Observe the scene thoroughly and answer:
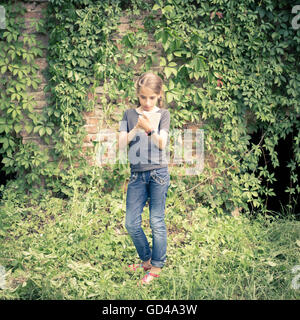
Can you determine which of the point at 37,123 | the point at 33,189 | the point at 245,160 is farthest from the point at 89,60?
the point at 245,160

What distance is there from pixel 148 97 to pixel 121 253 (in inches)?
59.1

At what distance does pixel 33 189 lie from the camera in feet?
12.7

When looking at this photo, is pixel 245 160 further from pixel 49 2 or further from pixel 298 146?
pixel 49 2

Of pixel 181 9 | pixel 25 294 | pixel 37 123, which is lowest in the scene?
pixel 25 294

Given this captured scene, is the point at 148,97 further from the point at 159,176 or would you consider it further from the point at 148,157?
the point at 159,176

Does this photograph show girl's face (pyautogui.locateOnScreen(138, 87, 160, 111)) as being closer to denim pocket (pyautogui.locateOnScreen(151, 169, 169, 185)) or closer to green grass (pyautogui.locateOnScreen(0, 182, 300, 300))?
denim pocket (pyautogui.locateOnScreen(151, 169, 169, 185))

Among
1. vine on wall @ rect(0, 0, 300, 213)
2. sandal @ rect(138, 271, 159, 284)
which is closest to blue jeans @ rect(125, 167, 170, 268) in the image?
sandal @ rect(138, 271, 159, 284)

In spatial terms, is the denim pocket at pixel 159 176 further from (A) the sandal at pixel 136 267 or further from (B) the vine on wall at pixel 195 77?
(B) the vine on wall at pixel 195 77

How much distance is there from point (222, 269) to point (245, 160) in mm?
1579

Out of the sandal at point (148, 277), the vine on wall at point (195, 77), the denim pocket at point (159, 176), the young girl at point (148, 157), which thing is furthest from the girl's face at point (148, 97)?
the sandal at point (148, 277)

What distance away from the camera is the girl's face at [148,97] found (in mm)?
2320

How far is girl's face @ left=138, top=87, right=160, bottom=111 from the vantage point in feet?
7.61

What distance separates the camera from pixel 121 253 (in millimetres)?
3000

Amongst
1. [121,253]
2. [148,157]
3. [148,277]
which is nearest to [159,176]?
[148,157]
